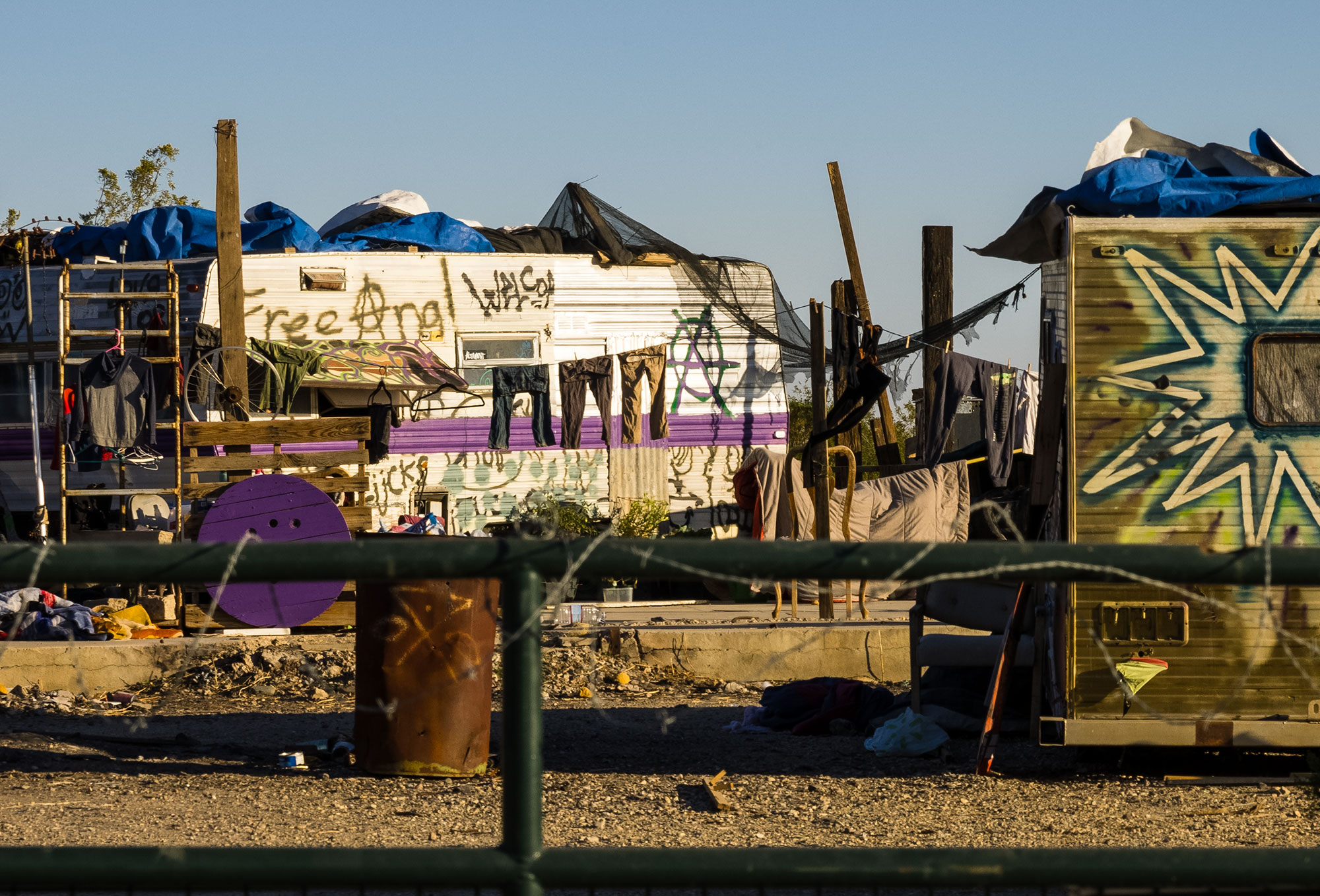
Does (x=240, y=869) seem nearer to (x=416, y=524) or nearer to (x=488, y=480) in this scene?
(x=416, y=524)

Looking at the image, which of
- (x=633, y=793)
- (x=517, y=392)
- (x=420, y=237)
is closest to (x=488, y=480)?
(x=517, y=392)

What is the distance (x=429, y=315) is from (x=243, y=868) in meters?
16.1

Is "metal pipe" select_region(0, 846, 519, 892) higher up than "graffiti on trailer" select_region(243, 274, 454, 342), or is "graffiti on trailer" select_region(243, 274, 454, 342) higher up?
"graffiti on trailer" select_region(243, 274, 454, 342)

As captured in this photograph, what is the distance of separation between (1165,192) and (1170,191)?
0.09ft

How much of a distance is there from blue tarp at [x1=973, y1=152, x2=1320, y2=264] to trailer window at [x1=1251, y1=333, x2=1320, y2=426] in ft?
2.60

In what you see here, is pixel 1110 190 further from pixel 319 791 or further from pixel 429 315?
pixel 429 315

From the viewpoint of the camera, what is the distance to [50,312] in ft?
56.9

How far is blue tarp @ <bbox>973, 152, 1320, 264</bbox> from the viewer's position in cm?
714

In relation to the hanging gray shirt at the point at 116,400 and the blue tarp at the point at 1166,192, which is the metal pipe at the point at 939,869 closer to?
the blue tarp at the point at 1166,192

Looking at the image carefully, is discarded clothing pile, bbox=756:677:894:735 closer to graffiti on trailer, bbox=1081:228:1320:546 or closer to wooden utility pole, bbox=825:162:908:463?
graffiti on trailer, bbox=1081:228:1320:546

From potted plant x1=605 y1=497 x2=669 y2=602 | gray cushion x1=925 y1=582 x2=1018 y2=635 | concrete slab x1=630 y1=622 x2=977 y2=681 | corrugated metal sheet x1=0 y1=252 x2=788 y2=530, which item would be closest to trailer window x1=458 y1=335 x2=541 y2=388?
corrugated metal sheet x1=0 y1=252 x2=788 y2=530

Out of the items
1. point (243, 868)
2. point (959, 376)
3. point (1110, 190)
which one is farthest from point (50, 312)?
point (243, 868)

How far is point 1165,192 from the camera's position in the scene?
7.18 m

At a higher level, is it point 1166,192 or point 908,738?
point 1166,192
